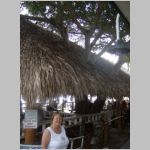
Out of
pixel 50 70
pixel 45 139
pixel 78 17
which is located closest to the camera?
pixel 45 139

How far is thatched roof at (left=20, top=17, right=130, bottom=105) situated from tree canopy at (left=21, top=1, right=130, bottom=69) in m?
0.36

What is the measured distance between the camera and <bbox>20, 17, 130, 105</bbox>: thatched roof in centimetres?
548

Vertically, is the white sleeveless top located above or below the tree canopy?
below

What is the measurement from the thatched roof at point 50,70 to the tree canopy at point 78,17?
0.36m

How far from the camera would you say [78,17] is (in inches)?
311

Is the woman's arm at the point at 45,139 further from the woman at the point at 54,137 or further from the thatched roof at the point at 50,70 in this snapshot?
the thatched roof at the point at 50,70

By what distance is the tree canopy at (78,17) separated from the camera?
24.7 ft

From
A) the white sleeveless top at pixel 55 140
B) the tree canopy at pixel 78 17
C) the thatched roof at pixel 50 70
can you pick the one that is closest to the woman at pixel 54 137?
the white sleeveless top at pixel 55 140

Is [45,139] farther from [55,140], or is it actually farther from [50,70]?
[50,70]

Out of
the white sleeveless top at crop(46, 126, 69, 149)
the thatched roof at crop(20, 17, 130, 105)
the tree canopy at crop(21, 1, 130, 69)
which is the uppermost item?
the tree canopy at crop(21, 1, 130, 69)

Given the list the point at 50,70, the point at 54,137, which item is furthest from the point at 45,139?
the point at 50,70

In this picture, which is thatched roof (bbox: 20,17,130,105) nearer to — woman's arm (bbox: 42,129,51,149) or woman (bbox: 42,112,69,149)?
woman (bbox: 42,112,69,149)

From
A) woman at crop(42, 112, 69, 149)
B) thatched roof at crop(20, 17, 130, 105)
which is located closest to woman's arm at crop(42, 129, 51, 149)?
woman at crop(42, 112, 69, 149)

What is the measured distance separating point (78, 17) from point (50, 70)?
2570 mm
